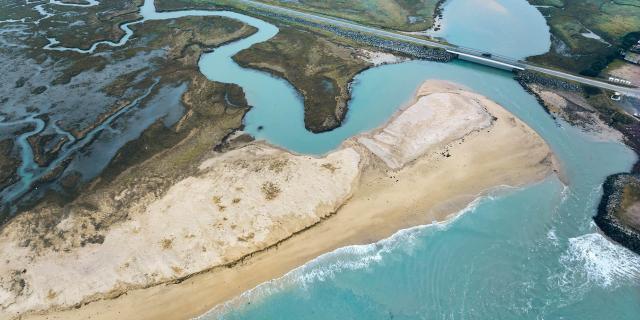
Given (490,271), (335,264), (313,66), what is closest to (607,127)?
(490,271)

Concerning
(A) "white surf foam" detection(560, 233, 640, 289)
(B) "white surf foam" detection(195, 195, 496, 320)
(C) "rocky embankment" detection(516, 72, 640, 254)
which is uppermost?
(C) "rocky embankment" detection(516, 72, 640, 254)

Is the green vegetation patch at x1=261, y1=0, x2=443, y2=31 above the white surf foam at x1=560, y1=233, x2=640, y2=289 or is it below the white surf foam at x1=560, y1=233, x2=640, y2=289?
above

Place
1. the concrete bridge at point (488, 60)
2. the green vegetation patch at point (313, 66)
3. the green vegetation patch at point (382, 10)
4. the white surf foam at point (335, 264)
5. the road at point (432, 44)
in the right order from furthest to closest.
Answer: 1. the green vegetation patch at point (382, 10)
2. the concrete bridge at point (488, 60)
3. the road at point (432, 44)
4. the green vegetation patch at point (313, 66)
5. the white surf foam at point (335, 264)

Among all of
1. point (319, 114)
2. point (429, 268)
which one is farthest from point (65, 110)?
point (429, 268)

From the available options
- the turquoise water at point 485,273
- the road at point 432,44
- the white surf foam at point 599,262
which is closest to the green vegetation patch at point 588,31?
the road at point 432,44

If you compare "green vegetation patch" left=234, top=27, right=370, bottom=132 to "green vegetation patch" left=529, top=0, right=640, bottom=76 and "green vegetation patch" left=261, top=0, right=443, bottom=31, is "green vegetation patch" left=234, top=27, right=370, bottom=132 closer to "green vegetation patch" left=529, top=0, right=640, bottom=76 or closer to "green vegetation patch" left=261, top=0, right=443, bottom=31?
"green vegetation patch" left=261, top=0, right=443, bottom=31

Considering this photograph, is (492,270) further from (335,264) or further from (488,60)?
(488,60)

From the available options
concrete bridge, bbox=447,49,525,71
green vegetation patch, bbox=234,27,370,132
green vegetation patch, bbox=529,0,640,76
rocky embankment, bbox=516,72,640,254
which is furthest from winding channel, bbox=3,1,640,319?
green vegetation patch, bbox=529,0,640,76

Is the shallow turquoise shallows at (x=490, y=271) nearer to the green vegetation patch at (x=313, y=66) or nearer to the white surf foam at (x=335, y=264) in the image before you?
the white surf foam at (x=335, y=264)
